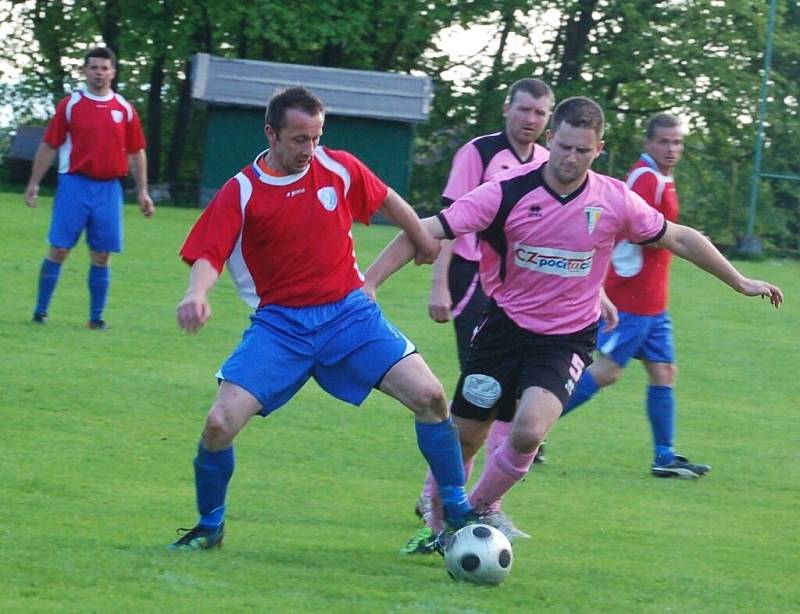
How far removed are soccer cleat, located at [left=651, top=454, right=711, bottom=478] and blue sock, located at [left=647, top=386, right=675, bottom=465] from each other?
0.03 meters

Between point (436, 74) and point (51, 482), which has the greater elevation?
point (436, 74)

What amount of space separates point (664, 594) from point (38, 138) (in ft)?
81.6

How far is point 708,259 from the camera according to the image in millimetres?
6281

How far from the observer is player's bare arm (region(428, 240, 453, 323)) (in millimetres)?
6902

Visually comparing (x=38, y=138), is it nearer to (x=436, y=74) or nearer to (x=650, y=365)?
(x=436, y=74)

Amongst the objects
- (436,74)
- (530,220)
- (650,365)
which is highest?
(436,74)

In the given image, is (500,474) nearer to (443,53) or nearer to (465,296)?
(465,296)

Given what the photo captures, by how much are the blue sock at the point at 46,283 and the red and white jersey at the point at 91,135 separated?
0.79 m

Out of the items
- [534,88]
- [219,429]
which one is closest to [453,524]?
[219,429]

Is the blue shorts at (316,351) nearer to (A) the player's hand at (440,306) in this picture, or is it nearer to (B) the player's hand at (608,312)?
(A) the player's hand at (440,306)

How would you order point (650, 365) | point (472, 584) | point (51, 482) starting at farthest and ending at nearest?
point (650, 365) < point (51, 482) < point (472, 584)

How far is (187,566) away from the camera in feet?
18.5

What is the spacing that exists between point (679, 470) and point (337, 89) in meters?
19.6

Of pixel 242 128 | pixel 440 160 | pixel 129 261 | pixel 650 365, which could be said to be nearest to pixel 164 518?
pixel 650 365
